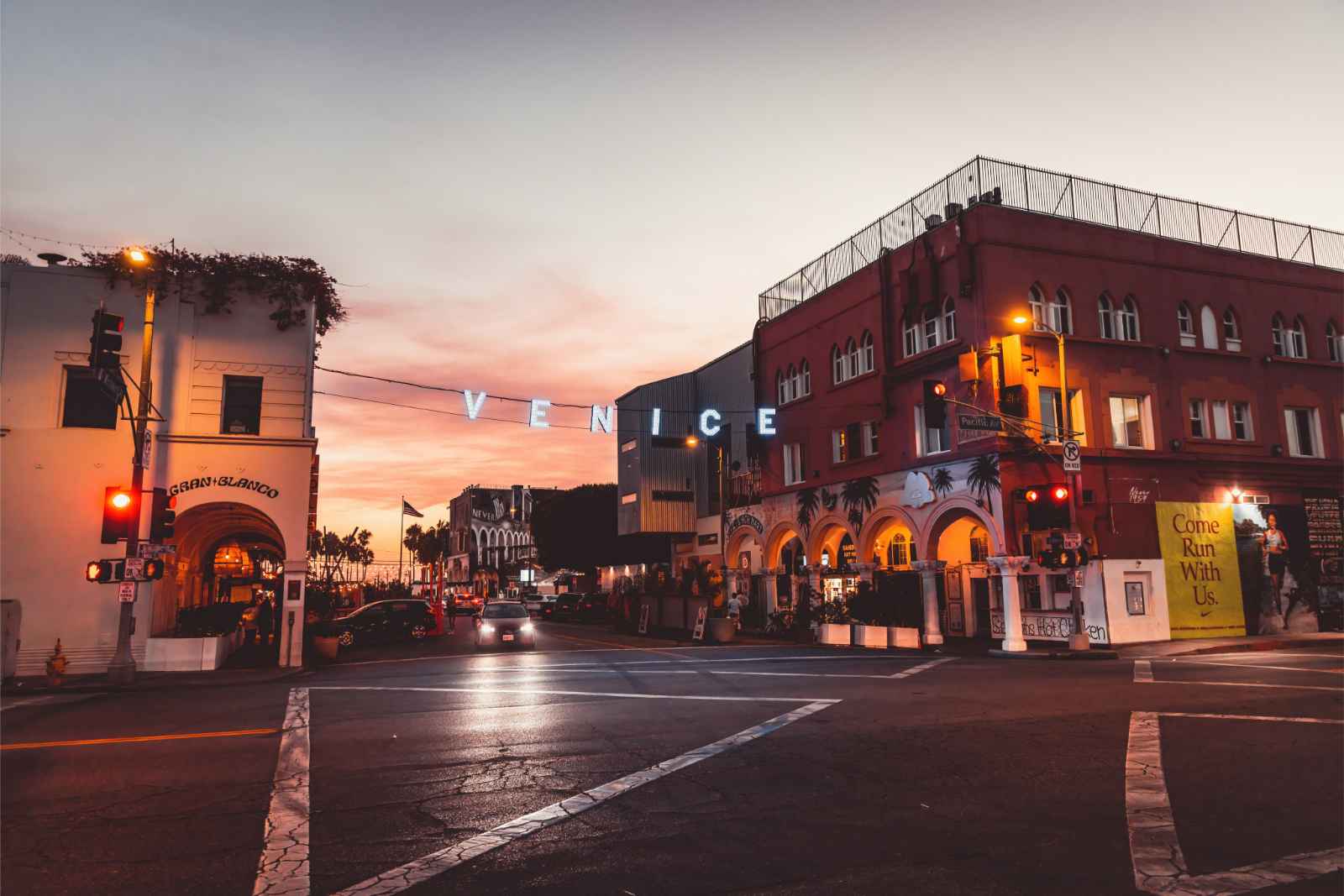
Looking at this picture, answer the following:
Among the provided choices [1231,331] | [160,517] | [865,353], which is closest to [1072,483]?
[865,353]

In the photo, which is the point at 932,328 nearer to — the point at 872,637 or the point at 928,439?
the point at 928,439

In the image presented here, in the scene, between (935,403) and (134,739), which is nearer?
(134,739)

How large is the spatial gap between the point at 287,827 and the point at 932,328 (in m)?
27.1

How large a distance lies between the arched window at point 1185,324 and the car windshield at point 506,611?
2390 centimetres

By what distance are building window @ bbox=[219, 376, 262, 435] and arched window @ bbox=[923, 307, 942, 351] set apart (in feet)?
68.3

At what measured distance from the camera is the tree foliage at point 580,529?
66.6m

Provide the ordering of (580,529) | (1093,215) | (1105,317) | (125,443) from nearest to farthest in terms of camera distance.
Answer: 1. (125,443)
2. (1105,317)
3. (1093,215)
4. (580,529)

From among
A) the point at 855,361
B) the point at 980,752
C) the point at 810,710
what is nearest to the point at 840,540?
the point at 855,361

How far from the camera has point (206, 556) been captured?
104ft

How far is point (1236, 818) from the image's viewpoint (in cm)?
691

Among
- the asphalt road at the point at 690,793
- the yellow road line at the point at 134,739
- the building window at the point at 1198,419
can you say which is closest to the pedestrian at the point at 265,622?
the asphalt road at the point at 690,793

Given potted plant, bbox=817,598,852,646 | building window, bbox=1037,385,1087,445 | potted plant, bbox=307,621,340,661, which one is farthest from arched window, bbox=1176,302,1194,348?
potted plant, bbox=307,621,340,661

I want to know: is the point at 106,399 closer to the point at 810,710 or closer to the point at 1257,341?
the point at 810,710

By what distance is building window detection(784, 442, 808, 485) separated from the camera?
37.4 m
